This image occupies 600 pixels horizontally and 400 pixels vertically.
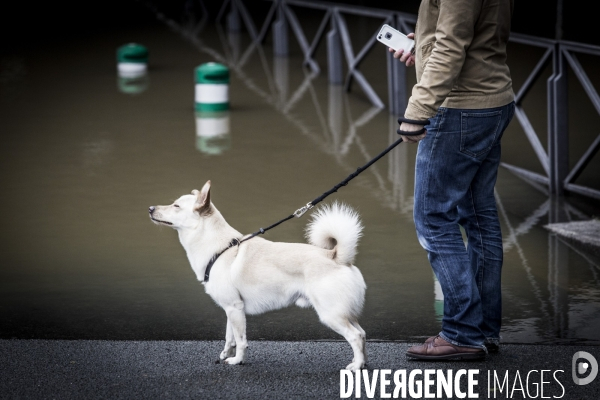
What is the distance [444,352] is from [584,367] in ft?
1.99

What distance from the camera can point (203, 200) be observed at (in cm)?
405

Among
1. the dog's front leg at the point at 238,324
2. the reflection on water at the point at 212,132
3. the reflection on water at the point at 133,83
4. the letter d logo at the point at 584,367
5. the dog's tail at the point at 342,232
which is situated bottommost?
the reflection on water at the point at 133,83

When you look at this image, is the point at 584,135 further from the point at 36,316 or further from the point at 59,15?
the point at 59,15

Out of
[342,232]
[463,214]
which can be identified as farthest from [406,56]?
[342,232]

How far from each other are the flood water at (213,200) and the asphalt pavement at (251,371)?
0.22 metres

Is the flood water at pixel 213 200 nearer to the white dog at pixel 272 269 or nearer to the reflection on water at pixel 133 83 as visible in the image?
the reflection on water at pixel 133 83

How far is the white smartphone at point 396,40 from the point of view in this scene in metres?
4.27

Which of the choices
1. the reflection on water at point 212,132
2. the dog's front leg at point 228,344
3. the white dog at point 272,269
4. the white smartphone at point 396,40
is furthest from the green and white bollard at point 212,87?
the dog's front leg at point 228,344

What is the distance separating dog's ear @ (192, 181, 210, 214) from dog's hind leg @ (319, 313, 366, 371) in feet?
2.37

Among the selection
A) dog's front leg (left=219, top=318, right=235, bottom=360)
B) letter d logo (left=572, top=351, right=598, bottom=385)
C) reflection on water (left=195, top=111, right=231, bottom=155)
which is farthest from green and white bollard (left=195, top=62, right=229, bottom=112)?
letter d logo (left=572, top=351, right=598, bottom=385)

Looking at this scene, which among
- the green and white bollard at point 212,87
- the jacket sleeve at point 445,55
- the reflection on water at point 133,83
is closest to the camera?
the jacket sleeve at point 445,55

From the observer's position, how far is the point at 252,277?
13.1 feet

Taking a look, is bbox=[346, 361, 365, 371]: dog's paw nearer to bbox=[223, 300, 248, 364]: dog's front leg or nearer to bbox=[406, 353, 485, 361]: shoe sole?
bbox=[406, 353, 485, 361]: shoe sole

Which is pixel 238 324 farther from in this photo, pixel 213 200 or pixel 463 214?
pixel 213 200
